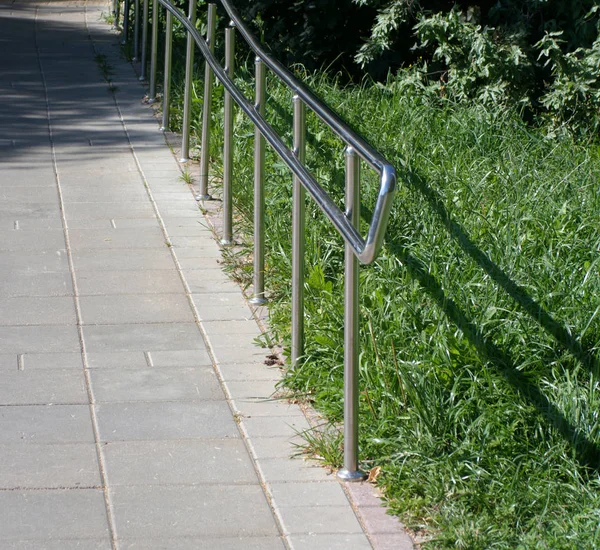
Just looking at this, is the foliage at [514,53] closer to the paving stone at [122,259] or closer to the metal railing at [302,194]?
the metal railing at [302,194]

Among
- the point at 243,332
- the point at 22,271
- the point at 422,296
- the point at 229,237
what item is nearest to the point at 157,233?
the point at 229,237

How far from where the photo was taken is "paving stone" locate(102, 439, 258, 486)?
3330 millimetres

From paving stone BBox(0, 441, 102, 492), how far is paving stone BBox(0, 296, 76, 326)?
1167 mm

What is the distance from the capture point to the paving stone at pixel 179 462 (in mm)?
3330

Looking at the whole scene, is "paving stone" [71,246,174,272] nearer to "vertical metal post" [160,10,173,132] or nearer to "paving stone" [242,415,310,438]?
"paving stone" [242,415,310,438]

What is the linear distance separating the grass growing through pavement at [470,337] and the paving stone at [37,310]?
89 centimetres

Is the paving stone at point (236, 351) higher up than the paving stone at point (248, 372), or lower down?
higher up

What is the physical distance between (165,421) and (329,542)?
96 centimetres

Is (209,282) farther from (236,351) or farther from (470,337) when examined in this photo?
(470,337)

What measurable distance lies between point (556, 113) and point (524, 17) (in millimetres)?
731

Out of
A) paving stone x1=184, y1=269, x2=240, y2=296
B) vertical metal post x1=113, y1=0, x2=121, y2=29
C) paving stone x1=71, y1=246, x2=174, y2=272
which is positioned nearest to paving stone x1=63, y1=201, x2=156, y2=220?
paving stone x1=71, y1=246, x2=174, y2=272

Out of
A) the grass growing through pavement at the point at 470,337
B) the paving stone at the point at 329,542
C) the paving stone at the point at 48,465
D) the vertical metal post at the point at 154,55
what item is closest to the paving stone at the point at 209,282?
the grass growing through pavement at the point at 470,337

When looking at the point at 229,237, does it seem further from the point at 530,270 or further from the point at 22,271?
the point at 530,270

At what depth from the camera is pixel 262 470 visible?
3.41 metres
